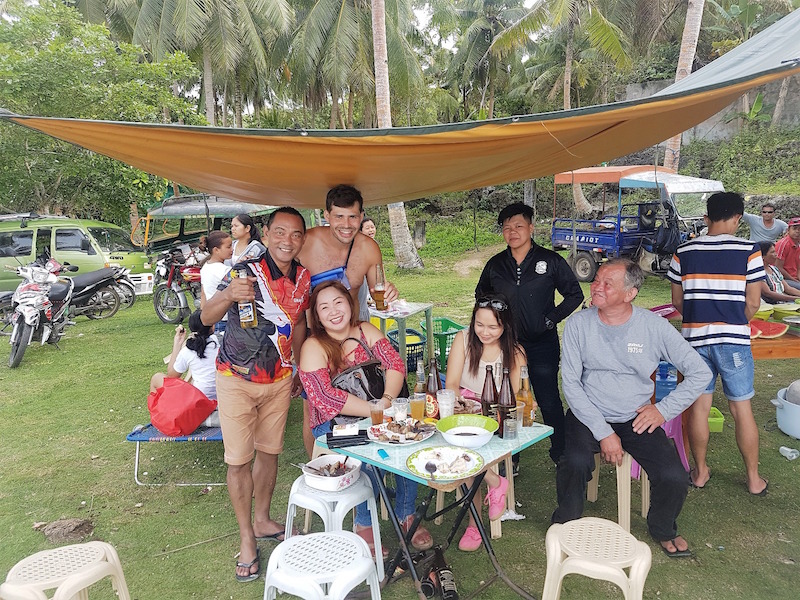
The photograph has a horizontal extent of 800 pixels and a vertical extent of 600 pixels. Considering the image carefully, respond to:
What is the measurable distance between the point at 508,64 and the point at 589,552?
25111 mm

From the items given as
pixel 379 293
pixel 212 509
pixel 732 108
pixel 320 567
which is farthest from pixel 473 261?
pixel 732 108

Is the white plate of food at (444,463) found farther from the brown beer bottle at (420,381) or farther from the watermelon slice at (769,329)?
the watermelon slice at (769,329)

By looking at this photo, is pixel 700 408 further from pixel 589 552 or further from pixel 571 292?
pixel 589 552

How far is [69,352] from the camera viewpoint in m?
7.36

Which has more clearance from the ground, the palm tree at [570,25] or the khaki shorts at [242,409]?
the palm tree at [570,25]

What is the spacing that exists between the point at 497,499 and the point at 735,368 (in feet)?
5.54

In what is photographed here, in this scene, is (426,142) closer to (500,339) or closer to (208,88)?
(500,339)

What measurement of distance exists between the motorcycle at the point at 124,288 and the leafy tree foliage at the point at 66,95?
2.55 metres

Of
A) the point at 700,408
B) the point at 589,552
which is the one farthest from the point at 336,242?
the point at 700,408

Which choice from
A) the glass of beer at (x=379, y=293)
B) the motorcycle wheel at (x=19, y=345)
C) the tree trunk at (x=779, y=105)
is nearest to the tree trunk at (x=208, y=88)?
the motorcycle wheel at (x=19, y=345)

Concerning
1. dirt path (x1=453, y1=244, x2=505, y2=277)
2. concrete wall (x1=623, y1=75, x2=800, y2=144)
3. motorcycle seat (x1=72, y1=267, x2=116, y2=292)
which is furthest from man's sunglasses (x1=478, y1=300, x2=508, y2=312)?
concrete wall (x1=623, y1=75, x2=800, y2=144)

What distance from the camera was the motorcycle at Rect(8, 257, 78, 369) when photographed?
666 centimetres

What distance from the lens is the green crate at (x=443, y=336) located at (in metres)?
5.34

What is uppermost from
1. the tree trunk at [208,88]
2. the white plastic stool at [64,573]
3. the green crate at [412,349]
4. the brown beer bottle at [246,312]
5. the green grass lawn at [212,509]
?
the tree trunk at [208,88]
